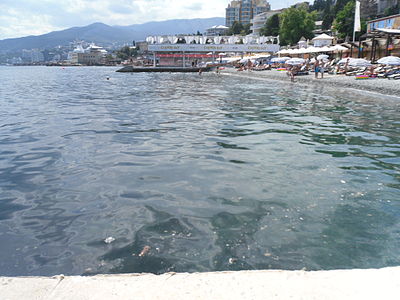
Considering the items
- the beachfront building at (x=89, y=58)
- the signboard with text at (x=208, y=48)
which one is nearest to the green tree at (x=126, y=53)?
the beachfront building at (x=89, y=58)

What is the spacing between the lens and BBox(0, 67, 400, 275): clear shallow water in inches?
126

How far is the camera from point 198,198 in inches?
181

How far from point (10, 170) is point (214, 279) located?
5.17 m

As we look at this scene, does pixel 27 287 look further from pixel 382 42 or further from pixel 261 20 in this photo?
pixel 261 20

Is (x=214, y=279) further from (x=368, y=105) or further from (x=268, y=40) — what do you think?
(x=268, y=40)

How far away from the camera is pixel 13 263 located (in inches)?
123

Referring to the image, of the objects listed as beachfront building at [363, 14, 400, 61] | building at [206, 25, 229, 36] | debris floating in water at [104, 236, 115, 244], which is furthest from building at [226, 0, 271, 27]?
debris floating in water at [104, 236, 115, 244]

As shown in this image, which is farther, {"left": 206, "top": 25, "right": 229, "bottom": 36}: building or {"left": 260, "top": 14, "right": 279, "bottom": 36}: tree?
{"left": 206, "top": 25, "right": 229, "bottom": 36}: building

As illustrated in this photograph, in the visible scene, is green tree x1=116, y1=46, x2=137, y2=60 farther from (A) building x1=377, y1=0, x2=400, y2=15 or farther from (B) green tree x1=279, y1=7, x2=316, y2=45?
(A) building x1=377, y1=0, x2=400, y2=15

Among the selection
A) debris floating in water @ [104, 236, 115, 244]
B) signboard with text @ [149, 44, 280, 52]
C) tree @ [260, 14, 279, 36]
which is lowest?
debris floating in water @ [104, 236, 115, 244]

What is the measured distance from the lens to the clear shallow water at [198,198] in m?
3.19

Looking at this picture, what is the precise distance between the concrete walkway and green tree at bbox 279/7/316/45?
8038cm

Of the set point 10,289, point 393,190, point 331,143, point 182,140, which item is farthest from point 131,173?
point 331,143

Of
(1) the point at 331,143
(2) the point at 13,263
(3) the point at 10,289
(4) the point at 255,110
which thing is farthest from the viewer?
(4) the point at 255,110
